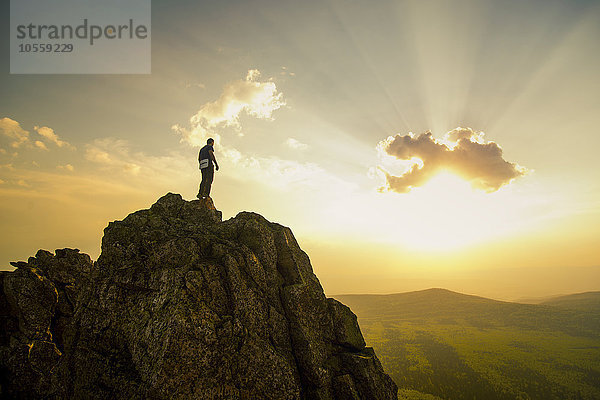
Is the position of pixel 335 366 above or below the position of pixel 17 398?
above

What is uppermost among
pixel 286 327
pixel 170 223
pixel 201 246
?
pixel 170 223

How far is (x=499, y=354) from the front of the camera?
10888 centimetres

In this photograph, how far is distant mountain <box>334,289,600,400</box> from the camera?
7975 cm

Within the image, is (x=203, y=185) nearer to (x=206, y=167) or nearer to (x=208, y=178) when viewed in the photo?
(x=208, y=178)

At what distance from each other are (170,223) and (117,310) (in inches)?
312

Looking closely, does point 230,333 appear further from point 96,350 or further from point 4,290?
point 4,290

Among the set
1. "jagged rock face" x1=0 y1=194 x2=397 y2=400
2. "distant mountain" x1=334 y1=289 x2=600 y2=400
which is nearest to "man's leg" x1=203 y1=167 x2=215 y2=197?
"jagged rock face" x1=0 y1=194 x2=397 y2=400

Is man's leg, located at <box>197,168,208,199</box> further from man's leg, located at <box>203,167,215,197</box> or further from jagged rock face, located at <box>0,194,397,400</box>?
jagged rock face, located at <box>0,194,397,400</box>

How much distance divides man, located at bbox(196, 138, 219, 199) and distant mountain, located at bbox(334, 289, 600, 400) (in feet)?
300

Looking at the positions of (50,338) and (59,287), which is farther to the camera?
(59,287)

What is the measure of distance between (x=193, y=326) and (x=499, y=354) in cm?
14206

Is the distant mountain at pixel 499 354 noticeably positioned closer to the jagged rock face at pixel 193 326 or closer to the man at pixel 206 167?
the jagged rock face at pixel 193 326

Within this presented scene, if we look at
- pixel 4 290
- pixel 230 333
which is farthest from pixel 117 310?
pixel 4 290

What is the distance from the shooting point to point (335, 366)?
19.6 meters
